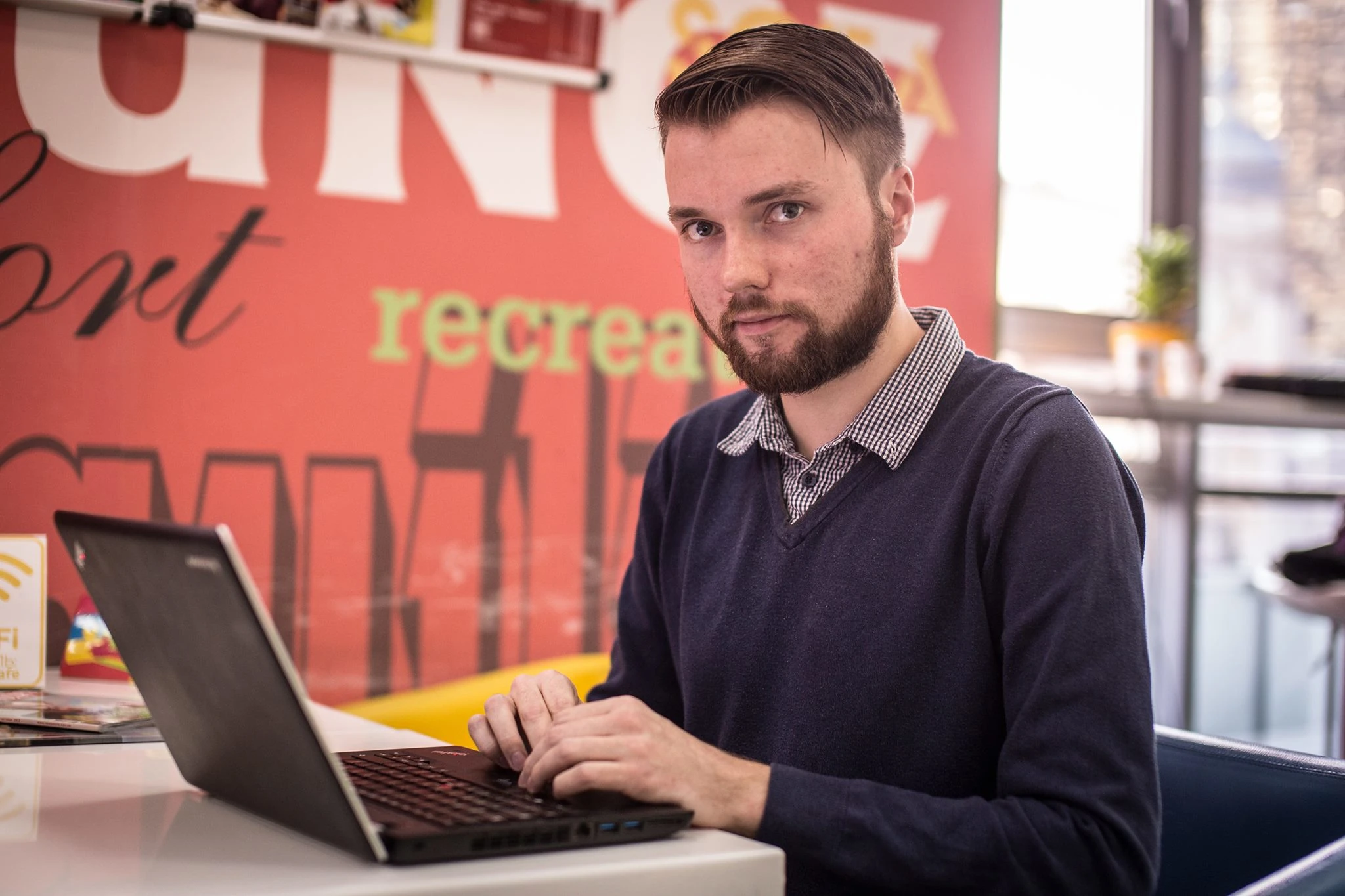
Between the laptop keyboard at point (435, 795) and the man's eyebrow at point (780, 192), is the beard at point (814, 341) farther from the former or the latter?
the laptop keyboard at point (435, 795)

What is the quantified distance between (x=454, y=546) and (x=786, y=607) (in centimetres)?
150

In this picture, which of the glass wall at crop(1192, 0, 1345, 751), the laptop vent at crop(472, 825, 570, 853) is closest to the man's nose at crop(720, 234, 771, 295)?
the laptop vent at crop(472, 825, 570, 853)

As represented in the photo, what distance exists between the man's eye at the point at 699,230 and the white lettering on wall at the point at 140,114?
1371mm

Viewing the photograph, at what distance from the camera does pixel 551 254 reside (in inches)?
110

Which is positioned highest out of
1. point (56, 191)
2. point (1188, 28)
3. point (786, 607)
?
point (1188, 28)

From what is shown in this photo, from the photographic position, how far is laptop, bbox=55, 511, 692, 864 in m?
0.78

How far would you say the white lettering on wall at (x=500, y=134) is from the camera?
2.66 metres

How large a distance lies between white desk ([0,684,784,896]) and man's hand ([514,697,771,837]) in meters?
0.03

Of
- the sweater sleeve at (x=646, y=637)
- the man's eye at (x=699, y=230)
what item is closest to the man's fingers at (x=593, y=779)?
the sweater sleeve at (x=646, y=637)

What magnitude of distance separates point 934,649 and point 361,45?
6.13ft

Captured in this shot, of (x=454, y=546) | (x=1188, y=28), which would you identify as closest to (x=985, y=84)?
(x=1188, y=28)

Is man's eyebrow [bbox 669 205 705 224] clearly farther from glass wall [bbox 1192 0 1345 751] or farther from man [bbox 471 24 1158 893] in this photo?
glass wall [bbox 1192 0 1345 751]

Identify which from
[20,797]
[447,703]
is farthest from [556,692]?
[447,703]

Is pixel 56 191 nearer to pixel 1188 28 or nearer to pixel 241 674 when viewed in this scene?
pixel 241 674
